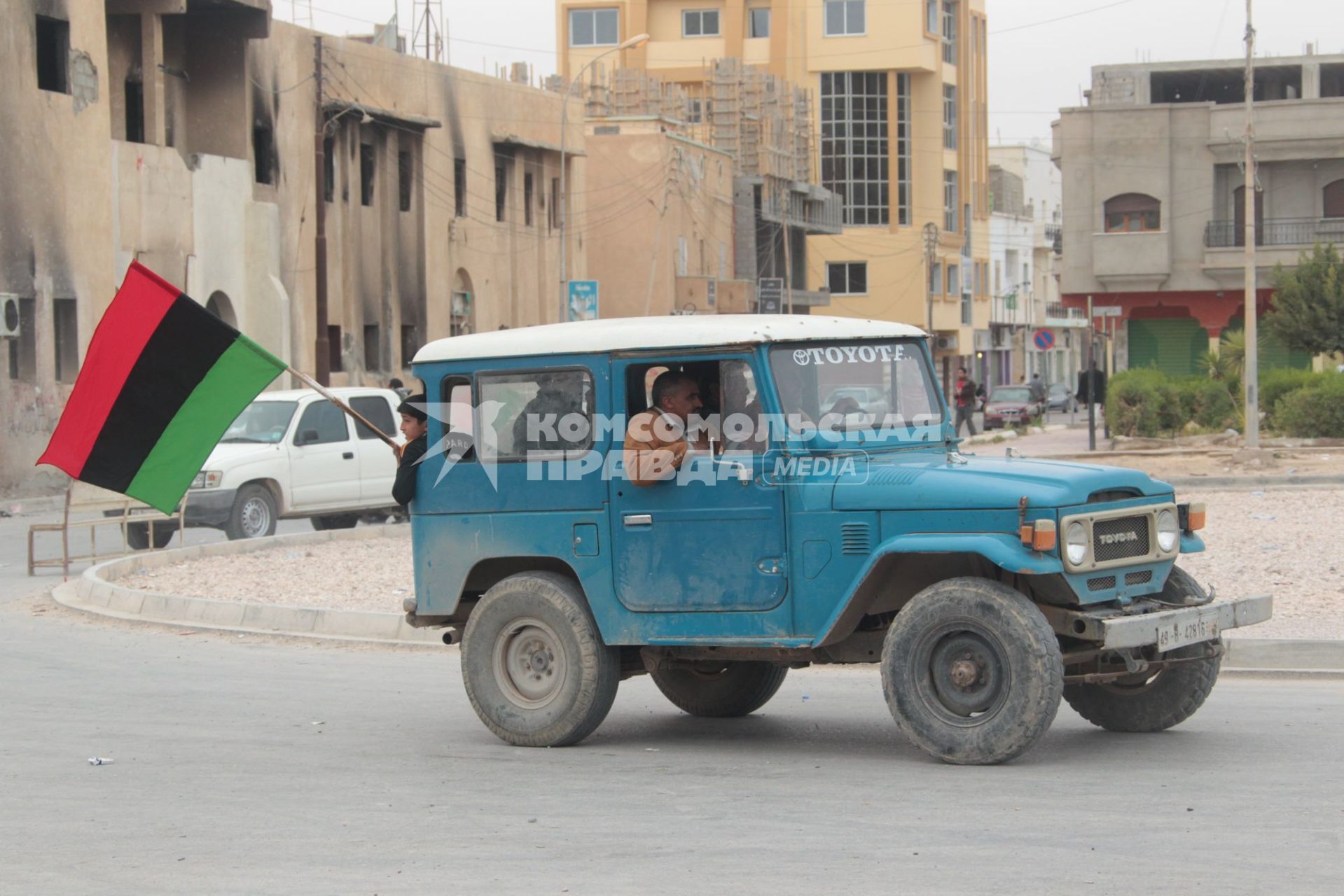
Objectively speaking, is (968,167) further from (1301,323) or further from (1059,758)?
(1059,758)

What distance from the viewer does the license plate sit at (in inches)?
323

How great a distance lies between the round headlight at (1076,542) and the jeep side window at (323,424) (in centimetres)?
1606

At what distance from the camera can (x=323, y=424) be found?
23219 millimetres

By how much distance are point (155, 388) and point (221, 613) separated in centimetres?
569

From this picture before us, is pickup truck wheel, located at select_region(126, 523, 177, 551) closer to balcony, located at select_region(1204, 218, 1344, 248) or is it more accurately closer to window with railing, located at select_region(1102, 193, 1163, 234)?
window with railing, located at select_region(1102, 193, 1163, 234)

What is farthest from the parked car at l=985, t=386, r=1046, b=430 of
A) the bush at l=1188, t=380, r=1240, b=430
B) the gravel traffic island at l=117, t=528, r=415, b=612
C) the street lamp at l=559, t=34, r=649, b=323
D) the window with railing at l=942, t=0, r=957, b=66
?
the gravel traffic island at l=117, t=528, r=415, b=612

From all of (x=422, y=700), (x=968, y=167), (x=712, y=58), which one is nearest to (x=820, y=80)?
Answer: (x=712, y=58)

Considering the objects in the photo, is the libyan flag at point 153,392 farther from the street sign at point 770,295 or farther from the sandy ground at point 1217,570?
the street sign at point 770,295

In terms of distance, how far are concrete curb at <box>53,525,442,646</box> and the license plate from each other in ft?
21.9

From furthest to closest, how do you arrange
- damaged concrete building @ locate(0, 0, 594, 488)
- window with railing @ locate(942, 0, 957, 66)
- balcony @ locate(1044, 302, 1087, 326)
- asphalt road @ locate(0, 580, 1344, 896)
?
balcony @ locate(1044, 302, 1087, 326), window with railing @ locate(942, 0, 957, 66), damaged concrete building @ locate(0, 0, 594, 488), asphalt road @ locate(0, 580, 1344, 896)

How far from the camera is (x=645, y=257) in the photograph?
62.4 metres

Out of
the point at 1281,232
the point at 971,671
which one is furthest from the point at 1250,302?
the point at 971,671

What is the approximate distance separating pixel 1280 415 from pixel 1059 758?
28315mm

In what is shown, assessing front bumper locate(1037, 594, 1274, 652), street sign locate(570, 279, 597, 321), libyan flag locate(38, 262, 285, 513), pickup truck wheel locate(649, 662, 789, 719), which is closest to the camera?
front bumper locate(1037, 594, 1274, 652)
